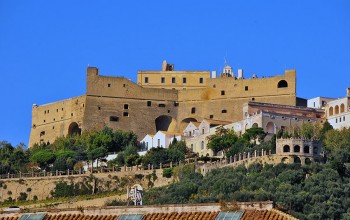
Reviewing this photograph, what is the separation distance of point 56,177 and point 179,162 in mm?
8740

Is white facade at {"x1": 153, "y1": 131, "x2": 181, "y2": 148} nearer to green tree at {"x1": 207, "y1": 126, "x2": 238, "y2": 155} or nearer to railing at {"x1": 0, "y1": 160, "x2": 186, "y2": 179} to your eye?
green tree at {"x1": 207, "y1": 126, "x2": 238, "y2": 155}

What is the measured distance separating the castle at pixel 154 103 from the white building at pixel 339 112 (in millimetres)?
5567

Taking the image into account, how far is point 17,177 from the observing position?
88.6 meters

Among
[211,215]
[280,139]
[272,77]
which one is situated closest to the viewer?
[211,215]

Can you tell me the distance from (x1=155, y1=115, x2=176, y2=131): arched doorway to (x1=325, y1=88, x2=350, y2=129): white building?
14.5 m

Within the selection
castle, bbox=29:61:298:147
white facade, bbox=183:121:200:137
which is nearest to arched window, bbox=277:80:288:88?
castle, bbox=29:61:298:147

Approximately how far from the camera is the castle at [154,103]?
100 m

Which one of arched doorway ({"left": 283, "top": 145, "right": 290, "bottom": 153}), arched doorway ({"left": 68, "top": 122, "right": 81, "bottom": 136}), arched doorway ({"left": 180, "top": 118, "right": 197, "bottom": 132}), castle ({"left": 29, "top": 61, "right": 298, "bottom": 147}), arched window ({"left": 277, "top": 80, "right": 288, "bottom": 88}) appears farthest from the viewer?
arched doorway ({"left": 68, "top": 122, "right": 81, "bottom": 136})

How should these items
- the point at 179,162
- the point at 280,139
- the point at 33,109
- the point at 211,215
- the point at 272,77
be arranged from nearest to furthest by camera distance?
the point at 211,215, the point at 280,139, the point at 179,162, the point at 272,77, the point at 33,109

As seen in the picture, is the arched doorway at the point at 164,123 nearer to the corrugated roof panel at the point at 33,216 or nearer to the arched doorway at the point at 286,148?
the arched doorway at the point at 286,148

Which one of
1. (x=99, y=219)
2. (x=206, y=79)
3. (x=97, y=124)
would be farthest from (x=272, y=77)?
(x=99, y=219)

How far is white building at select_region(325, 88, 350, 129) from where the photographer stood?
296 ft

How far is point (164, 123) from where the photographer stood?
104188mm

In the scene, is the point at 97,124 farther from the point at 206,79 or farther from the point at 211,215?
the point at 211,215
